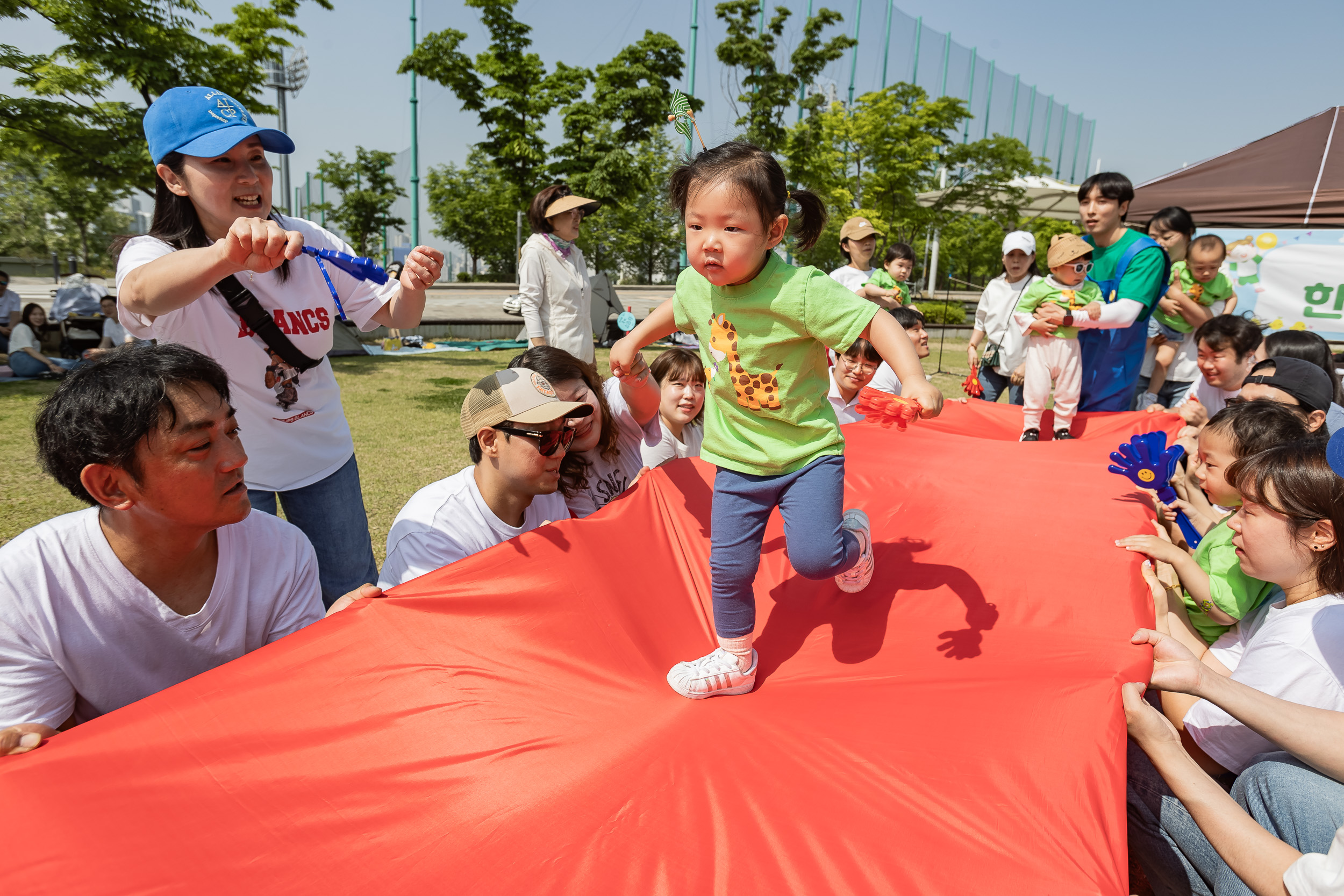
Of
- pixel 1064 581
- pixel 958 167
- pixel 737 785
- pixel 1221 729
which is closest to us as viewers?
pixel 737 785

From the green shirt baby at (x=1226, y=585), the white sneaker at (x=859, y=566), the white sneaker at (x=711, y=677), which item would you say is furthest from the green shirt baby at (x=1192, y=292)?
the white sneaker at (x=711, y=677)

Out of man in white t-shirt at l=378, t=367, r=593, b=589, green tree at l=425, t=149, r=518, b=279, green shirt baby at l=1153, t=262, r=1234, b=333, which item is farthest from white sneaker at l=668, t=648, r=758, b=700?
green tree at l=425, t=149, r=518, b=279

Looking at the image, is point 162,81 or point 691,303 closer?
point 691,303

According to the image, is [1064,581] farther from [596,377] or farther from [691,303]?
[596,377]

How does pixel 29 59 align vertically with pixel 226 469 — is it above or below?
above

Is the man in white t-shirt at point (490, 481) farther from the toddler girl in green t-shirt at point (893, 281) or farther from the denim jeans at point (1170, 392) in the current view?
the denim jeans at point (1170, 392)

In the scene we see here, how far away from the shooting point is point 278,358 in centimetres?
233

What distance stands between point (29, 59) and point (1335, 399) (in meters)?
13.7

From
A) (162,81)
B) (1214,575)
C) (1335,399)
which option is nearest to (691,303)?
(1214,575)

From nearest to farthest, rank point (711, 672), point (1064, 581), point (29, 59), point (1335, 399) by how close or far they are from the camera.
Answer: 1. point (711, 672)
2. point (1064, 581)
3. point (1335, 399)
4. point (29, 59)

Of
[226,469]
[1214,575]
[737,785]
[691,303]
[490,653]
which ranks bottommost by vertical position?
[737,785]

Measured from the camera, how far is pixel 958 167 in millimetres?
20750

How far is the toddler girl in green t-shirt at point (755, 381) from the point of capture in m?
2.19

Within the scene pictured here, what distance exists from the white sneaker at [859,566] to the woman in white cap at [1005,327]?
3.53 m
